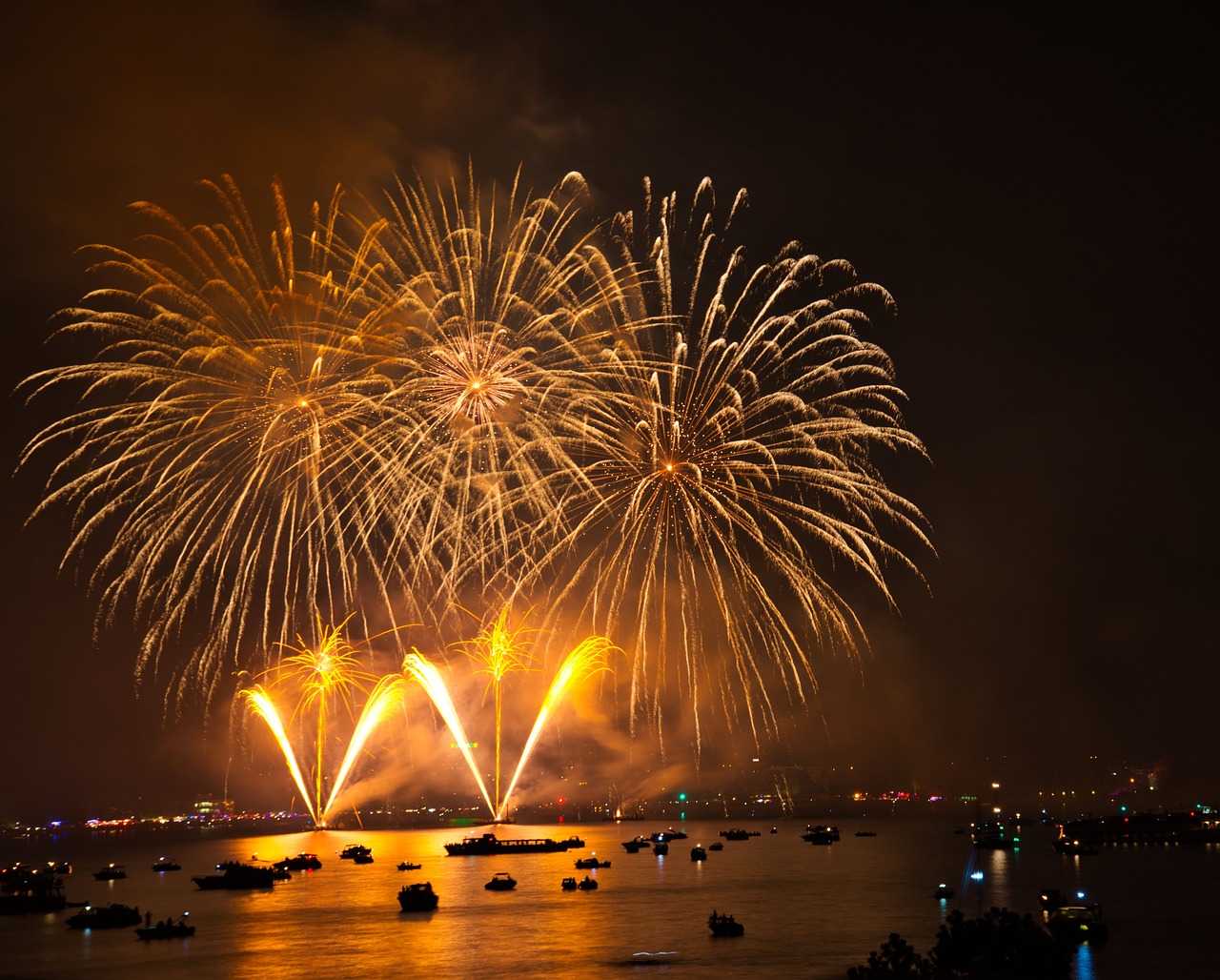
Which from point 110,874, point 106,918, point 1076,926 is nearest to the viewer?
point 1076,926

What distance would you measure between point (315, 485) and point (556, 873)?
73613 millimetres

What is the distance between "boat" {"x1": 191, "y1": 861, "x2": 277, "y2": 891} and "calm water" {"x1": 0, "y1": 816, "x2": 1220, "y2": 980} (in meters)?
1.37

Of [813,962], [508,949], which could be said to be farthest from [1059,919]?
[508,949]

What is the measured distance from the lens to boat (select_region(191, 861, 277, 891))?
108625 millimetres

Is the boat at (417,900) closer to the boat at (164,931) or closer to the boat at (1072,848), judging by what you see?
the boat at (164,931)

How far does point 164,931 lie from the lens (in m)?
71.1

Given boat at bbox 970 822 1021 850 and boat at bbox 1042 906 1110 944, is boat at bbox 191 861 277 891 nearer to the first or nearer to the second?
boat at bbox 1042 906 1110 944

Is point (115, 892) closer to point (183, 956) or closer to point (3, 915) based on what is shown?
point (3, 915)

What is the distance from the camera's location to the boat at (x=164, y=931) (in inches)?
2783

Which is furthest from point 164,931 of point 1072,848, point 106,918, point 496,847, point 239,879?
point 1072,848

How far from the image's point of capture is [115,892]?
362 feet

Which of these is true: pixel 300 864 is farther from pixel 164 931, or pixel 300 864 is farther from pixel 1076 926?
pixel 1076 926

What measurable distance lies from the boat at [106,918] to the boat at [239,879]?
92.6 ft

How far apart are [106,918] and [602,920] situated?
1354 inches
